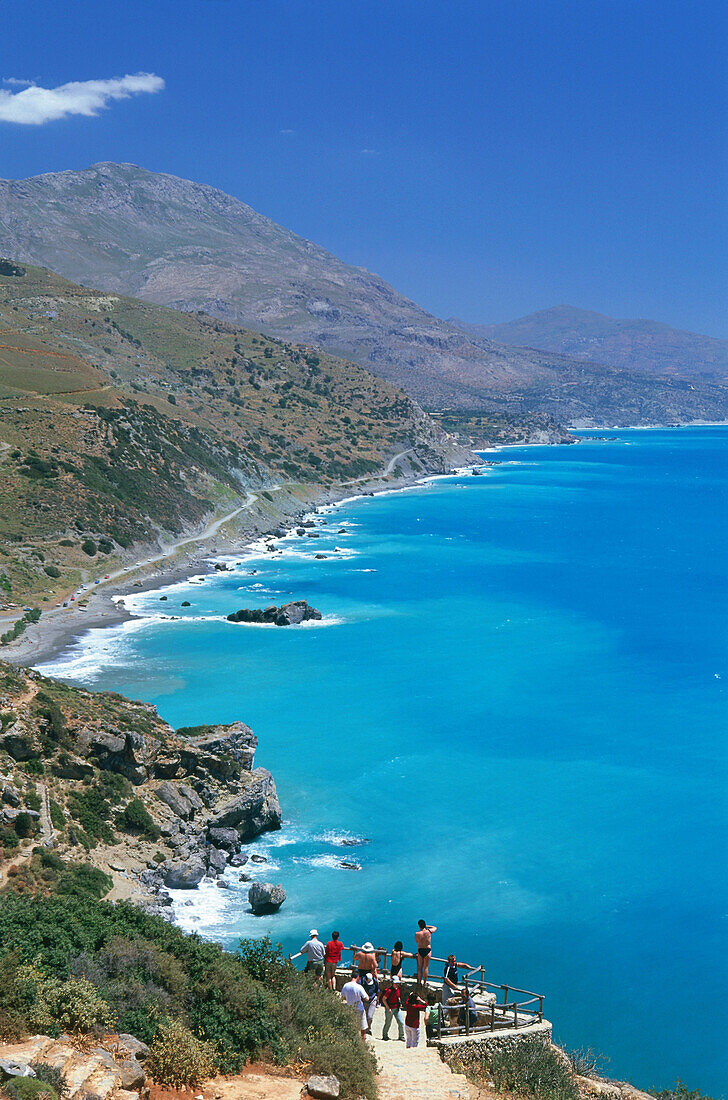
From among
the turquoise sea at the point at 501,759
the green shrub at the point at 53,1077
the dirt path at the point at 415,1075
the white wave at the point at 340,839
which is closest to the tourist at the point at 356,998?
the dirt path at the point at 415,1075

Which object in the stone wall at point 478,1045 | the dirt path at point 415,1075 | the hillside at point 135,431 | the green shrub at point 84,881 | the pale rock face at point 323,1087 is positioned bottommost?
the stone wall at point 478,1045

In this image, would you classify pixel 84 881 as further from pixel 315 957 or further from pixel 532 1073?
pixel 532 1073

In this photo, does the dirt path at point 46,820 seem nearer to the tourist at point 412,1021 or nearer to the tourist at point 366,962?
the tourist at point 366,962

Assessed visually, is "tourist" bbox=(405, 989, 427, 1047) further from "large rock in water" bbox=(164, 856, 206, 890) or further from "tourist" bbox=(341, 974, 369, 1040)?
"large rock in water" bbox=(164, 856, 206, 890)

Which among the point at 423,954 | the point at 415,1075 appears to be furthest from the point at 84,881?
the point at 415,1075

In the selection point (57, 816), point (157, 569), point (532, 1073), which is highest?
point (157, 569)

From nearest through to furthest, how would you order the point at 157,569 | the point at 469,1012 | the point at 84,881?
the point at 469,1012 → the point at 84,881 → the point at 157,569
